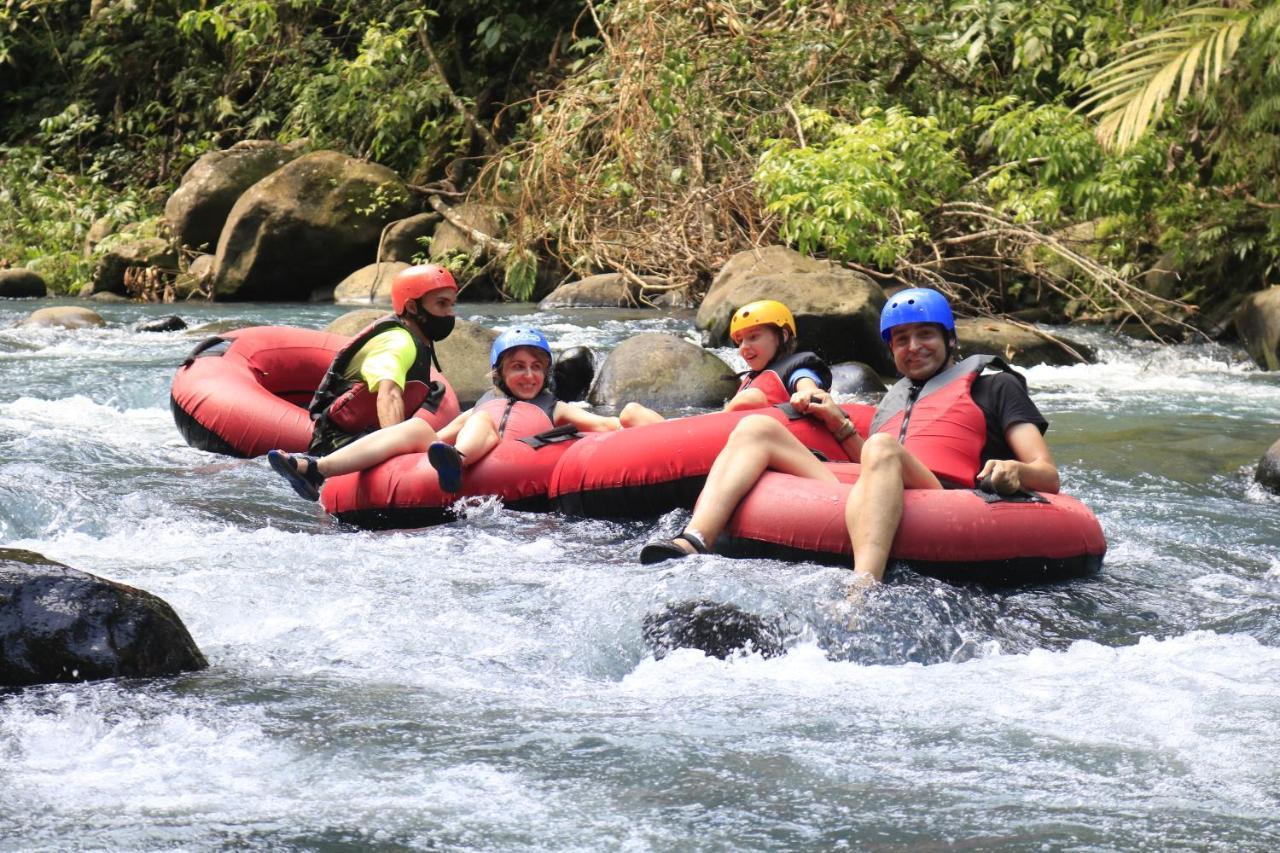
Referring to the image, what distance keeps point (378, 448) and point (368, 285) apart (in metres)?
9.66

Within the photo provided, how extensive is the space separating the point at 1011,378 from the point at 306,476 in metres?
2.84

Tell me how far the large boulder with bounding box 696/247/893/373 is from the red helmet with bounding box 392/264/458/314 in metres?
3.93

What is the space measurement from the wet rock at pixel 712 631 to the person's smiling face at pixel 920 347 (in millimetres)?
1381

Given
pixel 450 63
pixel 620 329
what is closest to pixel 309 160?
pixel 450 63

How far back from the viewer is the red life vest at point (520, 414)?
6.20m

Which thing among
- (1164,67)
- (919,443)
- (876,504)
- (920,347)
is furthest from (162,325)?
(876,504)

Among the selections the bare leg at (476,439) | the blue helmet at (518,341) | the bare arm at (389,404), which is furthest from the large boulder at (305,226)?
the bare leg at (476,439)

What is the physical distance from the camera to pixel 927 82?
13.3 m

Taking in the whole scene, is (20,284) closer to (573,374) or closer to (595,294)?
(595,294)

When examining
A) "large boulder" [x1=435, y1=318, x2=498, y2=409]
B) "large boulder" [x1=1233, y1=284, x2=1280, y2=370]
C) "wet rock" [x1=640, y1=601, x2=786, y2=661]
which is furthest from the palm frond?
"wet rock" [x1=640, y1=601, x2=786, y2=661]

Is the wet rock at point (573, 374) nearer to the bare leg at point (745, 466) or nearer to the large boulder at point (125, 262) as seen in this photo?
the bare leg at point (745, 466)

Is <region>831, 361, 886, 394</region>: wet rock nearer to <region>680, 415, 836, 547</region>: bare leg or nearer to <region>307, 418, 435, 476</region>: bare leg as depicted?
<region>307, 418, 435, 476</region>: bare leg

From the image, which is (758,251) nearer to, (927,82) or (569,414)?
(927,82)

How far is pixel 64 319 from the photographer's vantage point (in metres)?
12.5
